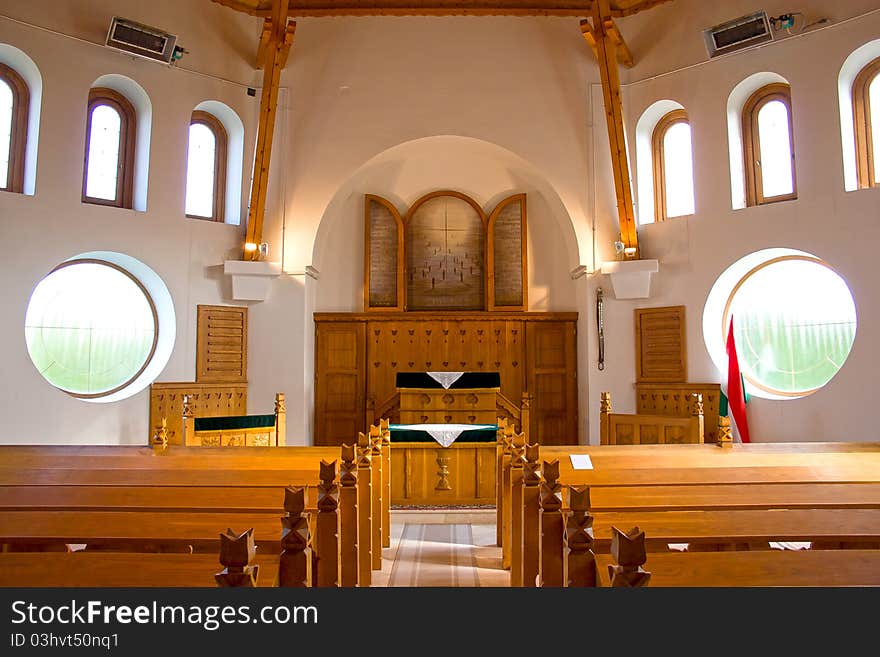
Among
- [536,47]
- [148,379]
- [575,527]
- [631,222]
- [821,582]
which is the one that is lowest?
[821,582]

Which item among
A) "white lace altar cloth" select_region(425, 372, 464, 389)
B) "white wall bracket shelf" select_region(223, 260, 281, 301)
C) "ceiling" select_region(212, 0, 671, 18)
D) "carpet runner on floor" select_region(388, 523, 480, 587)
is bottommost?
"carpet runner on floor" select_region(388, 523, 480, 587)

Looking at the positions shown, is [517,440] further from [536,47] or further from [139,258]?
[536,47]

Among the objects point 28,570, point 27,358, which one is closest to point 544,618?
point 28,570

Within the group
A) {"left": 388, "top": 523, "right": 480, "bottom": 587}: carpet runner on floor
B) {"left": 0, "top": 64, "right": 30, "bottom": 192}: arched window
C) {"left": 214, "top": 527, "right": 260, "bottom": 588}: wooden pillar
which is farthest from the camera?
{"left": 0, "top": 64, "right": 30, "bottom": 192}: arched window

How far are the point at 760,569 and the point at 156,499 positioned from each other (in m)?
2.85

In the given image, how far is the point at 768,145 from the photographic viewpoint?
361 inches

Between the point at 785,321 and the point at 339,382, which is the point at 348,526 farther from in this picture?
the point at 785,321

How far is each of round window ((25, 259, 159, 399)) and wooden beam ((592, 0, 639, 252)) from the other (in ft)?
22.0

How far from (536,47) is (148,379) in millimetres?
7294

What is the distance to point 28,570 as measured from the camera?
2.27 metres

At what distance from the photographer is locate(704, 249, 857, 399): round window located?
8.73 m

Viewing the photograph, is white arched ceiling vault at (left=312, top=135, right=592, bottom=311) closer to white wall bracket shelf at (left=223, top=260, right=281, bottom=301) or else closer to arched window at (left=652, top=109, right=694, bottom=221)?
white wall bracket shelf at (left=223, top=260, right=281, bottom=301)

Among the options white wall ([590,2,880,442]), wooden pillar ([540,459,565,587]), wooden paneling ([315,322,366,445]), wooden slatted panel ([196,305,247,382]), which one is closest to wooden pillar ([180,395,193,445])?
wooden slatted panel ([196,305,247,382])

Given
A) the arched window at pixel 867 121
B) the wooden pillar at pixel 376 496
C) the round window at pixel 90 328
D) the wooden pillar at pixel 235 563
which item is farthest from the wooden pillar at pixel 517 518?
the round window at pixel 90 328
